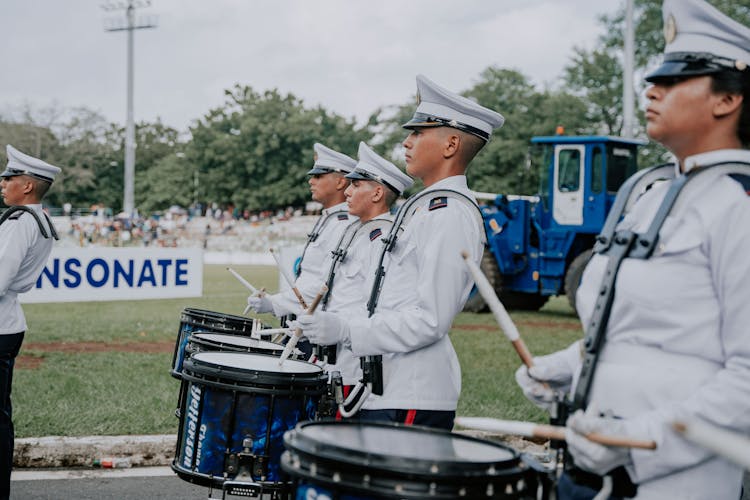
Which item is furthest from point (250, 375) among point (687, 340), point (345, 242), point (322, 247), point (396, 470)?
point (322, 247)

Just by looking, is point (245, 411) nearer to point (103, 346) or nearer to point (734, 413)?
point (734, 413)

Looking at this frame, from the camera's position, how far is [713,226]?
2.01 metres

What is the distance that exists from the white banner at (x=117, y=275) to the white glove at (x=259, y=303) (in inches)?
240

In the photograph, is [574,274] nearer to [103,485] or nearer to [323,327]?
[103,485]

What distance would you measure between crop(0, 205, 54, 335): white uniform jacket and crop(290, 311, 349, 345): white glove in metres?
2.25

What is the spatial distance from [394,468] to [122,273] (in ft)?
34.5

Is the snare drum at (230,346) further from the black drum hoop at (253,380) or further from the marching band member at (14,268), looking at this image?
the marching band member at (14,268)

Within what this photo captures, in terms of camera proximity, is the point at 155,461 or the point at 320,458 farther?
the point at 155,461

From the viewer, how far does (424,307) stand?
3.01 meters

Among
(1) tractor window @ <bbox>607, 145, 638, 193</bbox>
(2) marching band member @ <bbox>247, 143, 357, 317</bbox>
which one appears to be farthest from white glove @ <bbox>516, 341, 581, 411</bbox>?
(1) tractor window @ <bbox>607, 145, 638, 193</bbox>

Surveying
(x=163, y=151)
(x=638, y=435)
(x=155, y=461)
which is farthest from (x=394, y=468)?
(x=163, y=151)

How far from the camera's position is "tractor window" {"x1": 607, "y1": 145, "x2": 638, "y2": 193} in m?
16.5

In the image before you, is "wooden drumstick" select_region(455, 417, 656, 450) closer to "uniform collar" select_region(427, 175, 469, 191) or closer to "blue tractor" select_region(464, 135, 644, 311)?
"uniform collar" select_region(427, 175, 469, 191)

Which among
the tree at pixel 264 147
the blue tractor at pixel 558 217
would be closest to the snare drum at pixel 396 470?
the blue tractor at pixel 558 217
